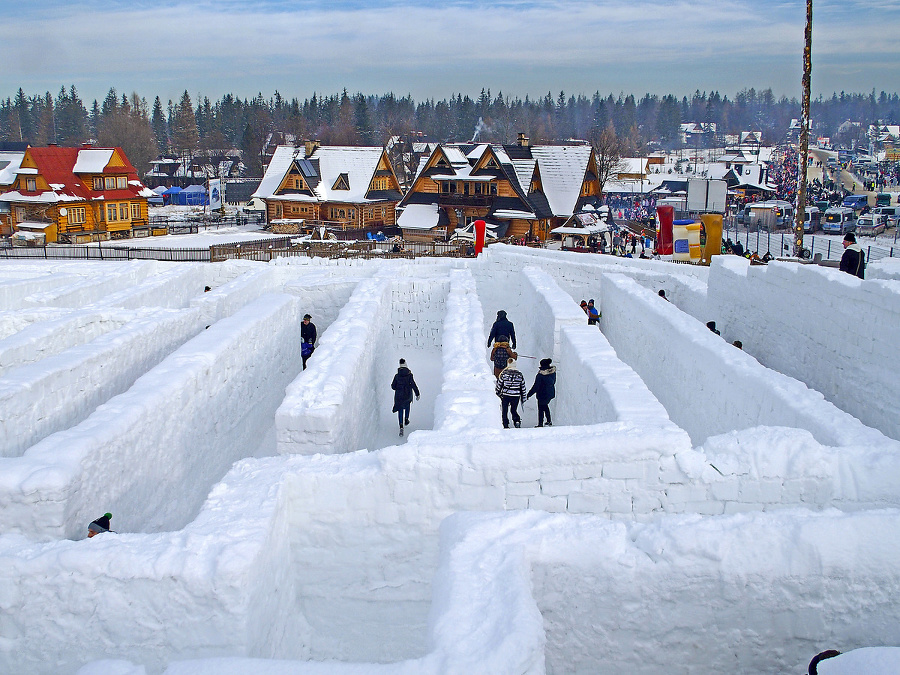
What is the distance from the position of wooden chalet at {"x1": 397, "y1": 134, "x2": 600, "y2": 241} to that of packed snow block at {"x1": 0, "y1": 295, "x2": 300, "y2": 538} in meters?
23.9

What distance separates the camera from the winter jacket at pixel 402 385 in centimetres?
862

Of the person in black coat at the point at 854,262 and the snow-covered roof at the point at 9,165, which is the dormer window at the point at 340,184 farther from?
the person in black coat at the point at 854,262

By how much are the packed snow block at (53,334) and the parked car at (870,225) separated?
2903 cm

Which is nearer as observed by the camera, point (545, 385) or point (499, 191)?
point (545, 385)

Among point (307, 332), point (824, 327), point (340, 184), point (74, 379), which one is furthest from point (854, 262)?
point (340, 184)

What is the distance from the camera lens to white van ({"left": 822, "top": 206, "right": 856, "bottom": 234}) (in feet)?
104

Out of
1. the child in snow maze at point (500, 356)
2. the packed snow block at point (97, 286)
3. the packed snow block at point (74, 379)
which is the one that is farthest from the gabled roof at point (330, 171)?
the packed snow block at point (74, 379)

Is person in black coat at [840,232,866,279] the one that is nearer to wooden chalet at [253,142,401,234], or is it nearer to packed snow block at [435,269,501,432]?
packed snow block at [435,269,501,432]

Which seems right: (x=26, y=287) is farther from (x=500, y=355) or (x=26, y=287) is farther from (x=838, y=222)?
(x=838, y=222)

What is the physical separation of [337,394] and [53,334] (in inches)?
163

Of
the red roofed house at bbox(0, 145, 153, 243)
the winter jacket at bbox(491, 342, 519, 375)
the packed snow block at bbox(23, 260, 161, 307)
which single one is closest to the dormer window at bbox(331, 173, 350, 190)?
the red roofed house at bbox(0, 145, 153, 243)

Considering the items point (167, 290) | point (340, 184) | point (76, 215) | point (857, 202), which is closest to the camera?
point (167, 290)

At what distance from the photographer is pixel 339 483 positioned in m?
4.80

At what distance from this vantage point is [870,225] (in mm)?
31219
